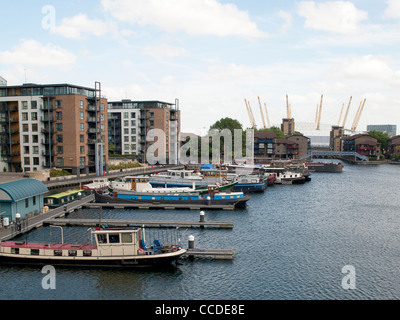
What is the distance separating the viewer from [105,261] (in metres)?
28.2

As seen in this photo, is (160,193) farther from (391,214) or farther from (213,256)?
(391,214)

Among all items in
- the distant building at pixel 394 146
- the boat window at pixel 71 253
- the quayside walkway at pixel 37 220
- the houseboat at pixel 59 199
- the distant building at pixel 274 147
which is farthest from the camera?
the distant building at pixel 394 146

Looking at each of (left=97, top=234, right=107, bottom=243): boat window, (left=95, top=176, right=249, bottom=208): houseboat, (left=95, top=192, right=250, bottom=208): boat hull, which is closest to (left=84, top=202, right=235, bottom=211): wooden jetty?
(left=95, top=192, right=250, bottom=208): boat hull

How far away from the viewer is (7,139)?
259 feet

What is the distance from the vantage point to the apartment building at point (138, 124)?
113125mm

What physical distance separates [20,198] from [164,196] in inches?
826

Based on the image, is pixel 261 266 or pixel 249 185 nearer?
pixel 261 266

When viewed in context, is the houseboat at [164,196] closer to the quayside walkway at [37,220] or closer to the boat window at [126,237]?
the quayside walkway at [37,220]

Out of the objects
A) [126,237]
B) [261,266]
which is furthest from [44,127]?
[261,266]

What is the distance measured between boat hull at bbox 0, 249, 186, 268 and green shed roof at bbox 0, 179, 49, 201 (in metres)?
9.79

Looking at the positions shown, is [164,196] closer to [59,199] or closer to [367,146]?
[59,199]

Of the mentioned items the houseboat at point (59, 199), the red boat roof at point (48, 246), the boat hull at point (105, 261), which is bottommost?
the boat hull at point (105, 261)

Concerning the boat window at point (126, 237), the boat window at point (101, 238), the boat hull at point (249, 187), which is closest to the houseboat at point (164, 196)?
the boat hull at point (249, 187)
